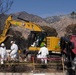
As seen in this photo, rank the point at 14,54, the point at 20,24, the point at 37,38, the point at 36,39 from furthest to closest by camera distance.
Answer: the point at 20,24
the point at 36,39
the point at 37,38
the point at 14,54

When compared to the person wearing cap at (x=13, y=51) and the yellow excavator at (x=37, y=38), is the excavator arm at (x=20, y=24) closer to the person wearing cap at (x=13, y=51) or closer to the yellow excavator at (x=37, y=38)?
the yellow excavator at (x=37, y=38)

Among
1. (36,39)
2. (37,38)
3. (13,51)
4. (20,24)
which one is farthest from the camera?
(20,24)

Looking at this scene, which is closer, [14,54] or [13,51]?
[13,51]

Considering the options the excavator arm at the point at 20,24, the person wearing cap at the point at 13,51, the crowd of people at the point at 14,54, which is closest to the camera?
the crowd of people at the point at 14,54

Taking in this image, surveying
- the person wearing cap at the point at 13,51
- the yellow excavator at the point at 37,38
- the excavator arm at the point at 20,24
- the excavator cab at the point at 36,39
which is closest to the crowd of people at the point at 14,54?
the person wearing cap at the point at 13,51

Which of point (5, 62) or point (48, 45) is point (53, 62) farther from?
point (48, 45)

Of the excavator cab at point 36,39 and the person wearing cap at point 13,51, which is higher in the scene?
the excavator cab at point 36,39

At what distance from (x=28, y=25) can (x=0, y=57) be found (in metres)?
8.96

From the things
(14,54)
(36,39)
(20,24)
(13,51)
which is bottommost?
(14,54)

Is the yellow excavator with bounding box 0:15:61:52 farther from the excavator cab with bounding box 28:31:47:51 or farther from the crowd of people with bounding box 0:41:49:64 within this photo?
the crowd of people with bounding box 0:41:49:64

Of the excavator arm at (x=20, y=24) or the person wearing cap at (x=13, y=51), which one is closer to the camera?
the person wearing cap at (x=13, y=51)

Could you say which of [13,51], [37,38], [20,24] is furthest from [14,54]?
[20,24]

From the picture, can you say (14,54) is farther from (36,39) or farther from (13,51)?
(36,39)

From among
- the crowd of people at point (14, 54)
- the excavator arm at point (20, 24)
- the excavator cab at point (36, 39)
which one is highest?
the excavator arm at point (20, 24)
